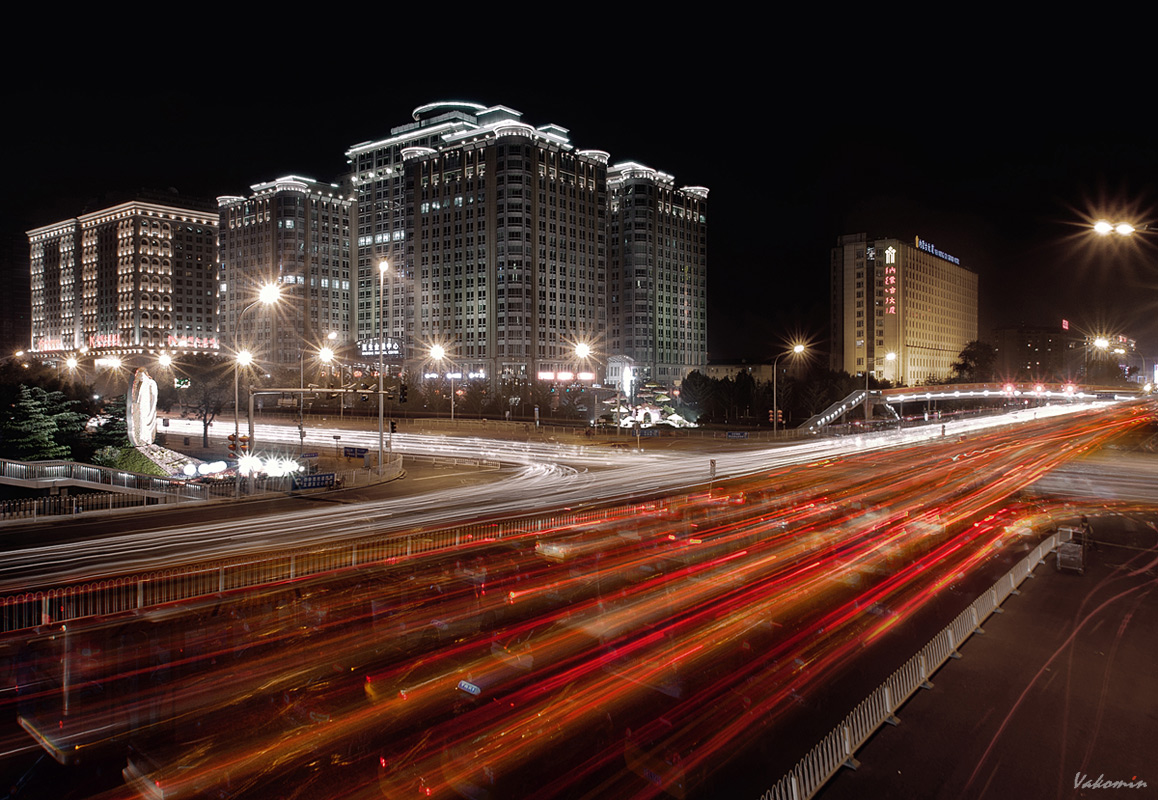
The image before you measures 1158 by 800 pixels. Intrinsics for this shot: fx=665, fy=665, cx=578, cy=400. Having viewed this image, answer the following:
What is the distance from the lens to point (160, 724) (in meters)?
8.97

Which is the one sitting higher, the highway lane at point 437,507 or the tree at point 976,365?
the tree at point 976,365

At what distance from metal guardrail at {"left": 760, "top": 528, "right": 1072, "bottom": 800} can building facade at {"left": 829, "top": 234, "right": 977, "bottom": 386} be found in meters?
133

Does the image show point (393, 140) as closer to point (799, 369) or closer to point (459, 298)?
point (459, 298)

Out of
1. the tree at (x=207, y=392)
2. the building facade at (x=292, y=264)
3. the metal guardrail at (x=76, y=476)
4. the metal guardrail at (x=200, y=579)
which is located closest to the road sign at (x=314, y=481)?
→ the metal guardrail at (x=76, y=476)

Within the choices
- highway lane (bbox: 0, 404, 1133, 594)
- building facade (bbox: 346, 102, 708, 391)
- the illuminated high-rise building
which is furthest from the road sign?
the illuminated high-rise building

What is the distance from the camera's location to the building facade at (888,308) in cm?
14912

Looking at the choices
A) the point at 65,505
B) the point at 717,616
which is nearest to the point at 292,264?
the point at 65,505

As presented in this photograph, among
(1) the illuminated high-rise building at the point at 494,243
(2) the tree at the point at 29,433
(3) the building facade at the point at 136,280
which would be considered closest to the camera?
(2) the tree at the point at 29,433

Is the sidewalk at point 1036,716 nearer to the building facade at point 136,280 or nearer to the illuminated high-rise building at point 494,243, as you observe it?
the illuminated high-rise building at point 494,243

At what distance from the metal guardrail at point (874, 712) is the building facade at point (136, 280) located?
6877 inches

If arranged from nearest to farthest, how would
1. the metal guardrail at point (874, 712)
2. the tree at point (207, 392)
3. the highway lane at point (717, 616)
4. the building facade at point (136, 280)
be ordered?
the metal guardrail at point (874, 712) < the highway lane at point (717, 616) < the tree at point (207, 392) < the building facade at point (136, 280)

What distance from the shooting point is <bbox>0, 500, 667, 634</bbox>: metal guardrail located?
536 inches

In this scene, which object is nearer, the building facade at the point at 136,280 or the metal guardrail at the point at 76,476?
the metal guardrail at the point at 76,476

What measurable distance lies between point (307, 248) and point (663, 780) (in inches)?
6129
